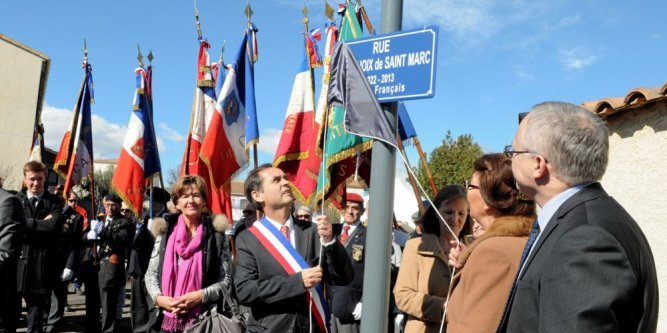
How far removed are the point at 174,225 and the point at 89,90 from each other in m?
6.57

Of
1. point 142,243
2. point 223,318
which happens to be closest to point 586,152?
point 223,318

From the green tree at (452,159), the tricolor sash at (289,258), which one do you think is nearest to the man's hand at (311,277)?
the tricolor sash at (289,258)

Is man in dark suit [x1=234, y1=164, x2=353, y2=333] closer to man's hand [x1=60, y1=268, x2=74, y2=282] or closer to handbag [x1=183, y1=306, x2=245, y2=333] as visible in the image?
handbag [x1=183, y1=306, x2=245, y2=333]

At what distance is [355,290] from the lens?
602cm

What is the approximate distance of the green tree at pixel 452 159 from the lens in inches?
1261

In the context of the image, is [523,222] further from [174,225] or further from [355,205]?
[355,205]

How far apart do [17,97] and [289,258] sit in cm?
3354

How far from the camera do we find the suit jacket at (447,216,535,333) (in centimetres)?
246

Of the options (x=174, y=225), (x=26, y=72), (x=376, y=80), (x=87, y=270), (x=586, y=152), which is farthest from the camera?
(x=26, y=72)

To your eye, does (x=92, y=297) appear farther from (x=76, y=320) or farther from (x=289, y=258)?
(x=289, y=258)

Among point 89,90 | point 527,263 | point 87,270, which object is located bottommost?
point 87,270

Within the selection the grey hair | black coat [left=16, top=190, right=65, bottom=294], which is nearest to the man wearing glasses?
black coat [left=16, top=190, right=65, bottom=294]

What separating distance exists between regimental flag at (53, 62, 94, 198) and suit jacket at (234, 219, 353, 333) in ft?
22.8

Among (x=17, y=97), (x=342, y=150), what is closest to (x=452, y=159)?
(x=17, y=97)
